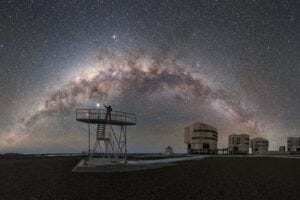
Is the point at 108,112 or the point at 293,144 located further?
the point at 293,144

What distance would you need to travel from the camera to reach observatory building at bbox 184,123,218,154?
83.9m

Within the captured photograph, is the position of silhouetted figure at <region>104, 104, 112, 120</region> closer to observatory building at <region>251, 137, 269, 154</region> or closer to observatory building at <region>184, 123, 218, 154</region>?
observatory building at <region>184, 123, 218, 154</region>

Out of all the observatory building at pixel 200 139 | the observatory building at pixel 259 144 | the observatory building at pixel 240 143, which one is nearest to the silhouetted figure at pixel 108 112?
the observatory building at pixel 200 139

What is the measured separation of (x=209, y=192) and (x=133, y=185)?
3874mm

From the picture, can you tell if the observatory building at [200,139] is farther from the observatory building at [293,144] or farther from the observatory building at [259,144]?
the observatory building at [293,144]

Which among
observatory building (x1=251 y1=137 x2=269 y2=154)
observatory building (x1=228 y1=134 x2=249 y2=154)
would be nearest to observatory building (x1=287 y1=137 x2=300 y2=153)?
observatory building (x1=251 y1=137 x2=269 y2=154)

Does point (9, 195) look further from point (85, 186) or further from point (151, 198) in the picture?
point (151, 198)

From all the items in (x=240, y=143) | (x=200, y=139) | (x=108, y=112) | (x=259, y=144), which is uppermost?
(x=108, y=112)

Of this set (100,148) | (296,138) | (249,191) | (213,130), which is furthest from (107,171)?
(296,138)

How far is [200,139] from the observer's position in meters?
83.8

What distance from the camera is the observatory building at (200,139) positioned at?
275 feet

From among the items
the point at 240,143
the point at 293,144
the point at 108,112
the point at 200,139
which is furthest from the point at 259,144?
the point at 108,112

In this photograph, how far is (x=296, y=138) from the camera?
129000mm

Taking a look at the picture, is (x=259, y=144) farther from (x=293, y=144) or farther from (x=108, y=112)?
(x=108, y=112)
